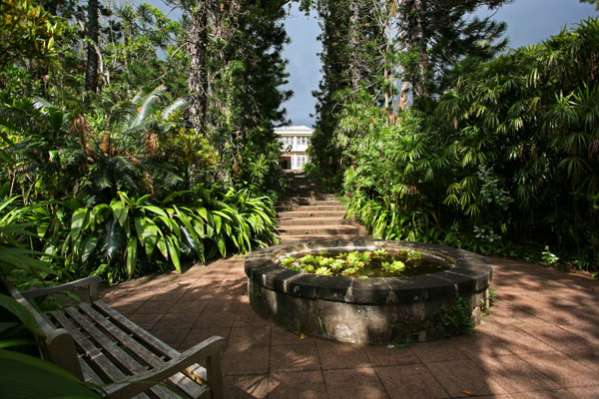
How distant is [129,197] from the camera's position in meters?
5.06

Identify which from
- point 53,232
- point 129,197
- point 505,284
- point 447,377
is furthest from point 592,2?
point 53,232

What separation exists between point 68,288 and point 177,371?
1624 millimetres

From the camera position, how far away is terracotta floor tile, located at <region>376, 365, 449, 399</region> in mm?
1996

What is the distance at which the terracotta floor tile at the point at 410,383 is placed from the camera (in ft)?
6.55

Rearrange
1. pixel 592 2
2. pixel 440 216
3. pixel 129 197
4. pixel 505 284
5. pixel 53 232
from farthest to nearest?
pixel 592 2
pixel 440 216
pixel 129 197
pixel 53 232
pixel 505 284

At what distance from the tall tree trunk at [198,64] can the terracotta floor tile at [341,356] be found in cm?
558

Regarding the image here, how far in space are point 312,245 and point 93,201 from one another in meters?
3.50

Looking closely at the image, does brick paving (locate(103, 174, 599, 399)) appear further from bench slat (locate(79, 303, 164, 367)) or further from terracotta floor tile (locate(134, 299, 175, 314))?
bench slat (locate(79, 303, 164, 367))

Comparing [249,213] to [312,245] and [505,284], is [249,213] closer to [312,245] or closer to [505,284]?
[312,245]

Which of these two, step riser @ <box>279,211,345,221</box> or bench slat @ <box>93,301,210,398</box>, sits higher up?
step riser @ <box>279,211,345,221</box>

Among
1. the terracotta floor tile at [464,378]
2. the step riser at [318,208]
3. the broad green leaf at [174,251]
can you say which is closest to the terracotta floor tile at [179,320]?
the broad green leaf at [174,251]

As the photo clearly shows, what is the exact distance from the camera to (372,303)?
8.56 ft

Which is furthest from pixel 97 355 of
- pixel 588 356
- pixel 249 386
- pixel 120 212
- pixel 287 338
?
pixel 588 356

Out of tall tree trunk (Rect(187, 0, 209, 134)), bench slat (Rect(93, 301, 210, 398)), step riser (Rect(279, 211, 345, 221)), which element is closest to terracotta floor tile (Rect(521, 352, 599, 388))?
bench slat (Rect(93, 301, 210, 398))
